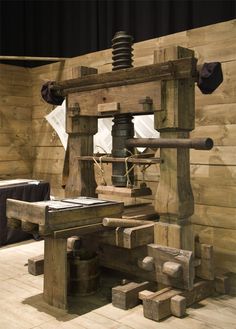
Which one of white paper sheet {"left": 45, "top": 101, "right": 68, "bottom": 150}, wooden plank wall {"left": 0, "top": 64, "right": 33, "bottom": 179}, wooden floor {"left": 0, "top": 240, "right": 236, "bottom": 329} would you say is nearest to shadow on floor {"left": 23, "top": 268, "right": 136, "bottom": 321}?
wooden floor {"left": 0, "top": 240, "right": 236, "bottom": 329}

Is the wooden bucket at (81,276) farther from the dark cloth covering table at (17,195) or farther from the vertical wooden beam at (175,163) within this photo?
the dark cloth covering table at (17,195)

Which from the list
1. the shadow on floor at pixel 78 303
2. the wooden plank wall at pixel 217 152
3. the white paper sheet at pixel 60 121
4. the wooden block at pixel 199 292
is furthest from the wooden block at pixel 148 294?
the white paper sheet at pixel 60 121

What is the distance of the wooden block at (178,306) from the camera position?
2.25 m

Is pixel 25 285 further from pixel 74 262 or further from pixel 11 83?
pixel 11 83

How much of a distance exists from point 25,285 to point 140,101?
1469 millimetres

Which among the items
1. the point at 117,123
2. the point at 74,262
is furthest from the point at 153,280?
the point at 117,123

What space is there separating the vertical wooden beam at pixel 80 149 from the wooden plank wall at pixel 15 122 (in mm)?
1873

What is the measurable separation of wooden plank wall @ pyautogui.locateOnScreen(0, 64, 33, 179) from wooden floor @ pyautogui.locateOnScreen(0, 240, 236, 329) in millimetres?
2177

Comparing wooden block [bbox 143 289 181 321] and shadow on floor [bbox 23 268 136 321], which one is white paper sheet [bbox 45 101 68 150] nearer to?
shadow on floor [bbox 23 268 136 321]

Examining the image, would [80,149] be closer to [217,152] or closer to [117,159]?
[117,159]

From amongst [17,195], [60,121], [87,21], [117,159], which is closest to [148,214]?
[117,159]

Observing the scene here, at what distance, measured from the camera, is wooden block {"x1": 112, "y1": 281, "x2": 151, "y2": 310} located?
2.36 metres

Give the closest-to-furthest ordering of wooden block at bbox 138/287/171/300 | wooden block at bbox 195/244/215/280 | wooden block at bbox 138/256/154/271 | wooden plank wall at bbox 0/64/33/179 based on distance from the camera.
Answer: wooden block at bbox 138/287/171/300 < wooden block at bbox 138/256/154/271 < wooden block at bbox 195/244/215/280 < wooden plank wall at bbox 0/64/33/179

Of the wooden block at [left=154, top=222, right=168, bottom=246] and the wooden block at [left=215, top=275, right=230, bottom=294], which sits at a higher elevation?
the wooden block at [left=154, top=222, right=168, bottom=246]
